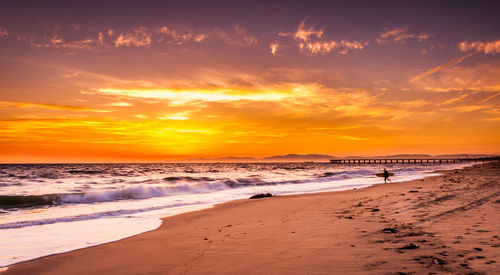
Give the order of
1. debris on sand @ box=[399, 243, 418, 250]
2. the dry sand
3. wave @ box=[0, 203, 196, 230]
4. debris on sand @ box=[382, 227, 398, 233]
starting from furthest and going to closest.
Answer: wave @ box=[0, 203, 196, 230], debris on sand @ box=[382, 227, 398, 233], debris on sand @ box=[399, 243, 418, 250], the dry sand

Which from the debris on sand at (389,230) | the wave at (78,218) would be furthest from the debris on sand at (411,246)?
the wave at (78,218)

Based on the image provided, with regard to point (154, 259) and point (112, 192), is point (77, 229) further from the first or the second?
point (112, 192)

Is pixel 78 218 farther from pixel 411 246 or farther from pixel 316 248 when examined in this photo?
pixel 411 246

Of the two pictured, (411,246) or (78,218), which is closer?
(411,246)

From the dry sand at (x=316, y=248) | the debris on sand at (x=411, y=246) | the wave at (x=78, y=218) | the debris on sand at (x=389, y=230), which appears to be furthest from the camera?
the wave at (x=78, y=218)

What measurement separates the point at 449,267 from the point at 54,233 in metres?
9.15

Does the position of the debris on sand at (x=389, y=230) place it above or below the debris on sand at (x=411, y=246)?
below

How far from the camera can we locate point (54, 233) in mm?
8266

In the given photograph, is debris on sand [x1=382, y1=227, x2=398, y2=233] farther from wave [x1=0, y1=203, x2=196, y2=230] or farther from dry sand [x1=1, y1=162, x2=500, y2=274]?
wave [x1=0, y1=203, x2=196, y2=230]

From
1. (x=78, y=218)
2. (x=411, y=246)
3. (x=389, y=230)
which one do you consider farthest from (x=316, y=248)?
(x=78, y=218)

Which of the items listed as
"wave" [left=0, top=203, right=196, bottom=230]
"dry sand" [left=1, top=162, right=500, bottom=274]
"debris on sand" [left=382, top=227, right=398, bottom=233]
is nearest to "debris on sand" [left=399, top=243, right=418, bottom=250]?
"dry sand" [left=1, top=162, right=500, bottom=274]

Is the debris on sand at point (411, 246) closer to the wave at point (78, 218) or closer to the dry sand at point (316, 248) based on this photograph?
the dry sand at point (316, 248)

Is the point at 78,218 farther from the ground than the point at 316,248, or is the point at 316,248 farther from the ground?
the point at 316,248

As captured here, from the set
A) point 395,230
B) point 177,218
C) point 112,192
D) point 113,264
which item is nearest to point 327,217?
point 395,230
